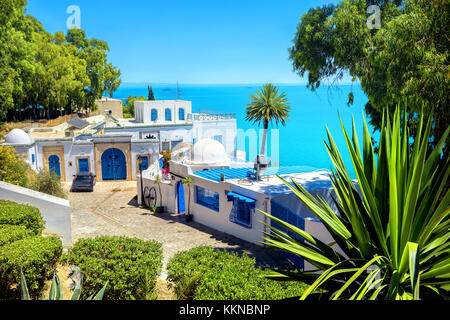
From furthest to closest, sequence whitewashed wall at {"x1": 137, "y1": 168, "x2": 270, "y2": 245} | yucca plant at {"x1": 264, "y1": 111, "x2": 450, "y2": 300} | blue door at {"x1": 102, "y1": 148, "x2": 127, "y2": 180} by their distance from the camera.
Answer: blue door at {"x1": 102, "y1": 148, "x2": 127, "y2": 180} → whitewashed wall at {"x1": 137, "y1": 168, "x2": 270, "y2": 245} → yucca plant at {"x1": 264, "y1": 111, "x2": 450, "y2": 300}

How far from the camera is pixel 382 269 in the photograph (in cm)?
512

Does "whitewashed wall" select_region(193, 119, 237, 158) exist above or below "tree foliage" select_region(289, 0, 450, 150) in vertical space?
below

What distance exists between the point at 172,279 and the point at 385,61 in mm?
10701

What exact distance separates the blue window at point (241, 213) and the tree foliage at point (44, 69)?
1675 cm

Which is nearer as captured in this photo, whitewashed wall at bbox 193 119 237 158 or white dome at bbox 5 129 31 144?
white dome at bbox 5 129 31 144

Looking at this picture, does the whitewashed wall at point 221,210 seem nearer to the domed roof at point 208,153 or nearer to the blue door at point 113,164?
the domed roof at point 208,153

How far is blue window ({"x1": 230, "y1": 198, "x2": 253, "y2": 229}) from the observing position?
1844 centimetres

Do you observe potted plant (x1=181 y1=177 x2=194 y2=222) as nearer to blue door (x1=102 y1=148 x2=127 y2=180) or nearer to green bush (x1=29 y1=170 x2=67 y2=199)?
green bush (x1=29 y1=170 x2=67 y2=199)

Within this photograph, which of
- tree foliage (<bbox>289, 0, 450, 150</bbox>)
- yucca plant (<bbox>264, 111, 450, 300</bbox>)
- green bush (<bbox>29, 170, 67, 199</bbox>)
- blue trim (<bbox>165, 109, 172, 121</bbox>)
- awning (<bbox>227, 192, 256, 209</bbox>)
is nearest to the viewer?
yucca plant (<bbox>264, 111, 450, 300</bbox>)

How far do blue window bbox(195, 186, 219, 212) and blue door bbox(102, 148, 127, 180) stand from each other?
43.3ft

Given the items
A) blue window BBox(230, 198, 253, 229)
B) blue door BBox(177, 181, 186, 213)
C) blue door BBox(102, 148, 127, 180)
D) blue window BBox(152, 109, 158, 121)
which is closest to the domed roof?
blue door BBox(177, 181, 186, 213)

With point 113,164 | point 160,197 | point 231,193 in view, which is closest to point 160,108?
point 113,164

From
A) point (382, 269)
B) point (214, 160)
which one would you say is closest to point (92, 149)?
point (214, 160)
